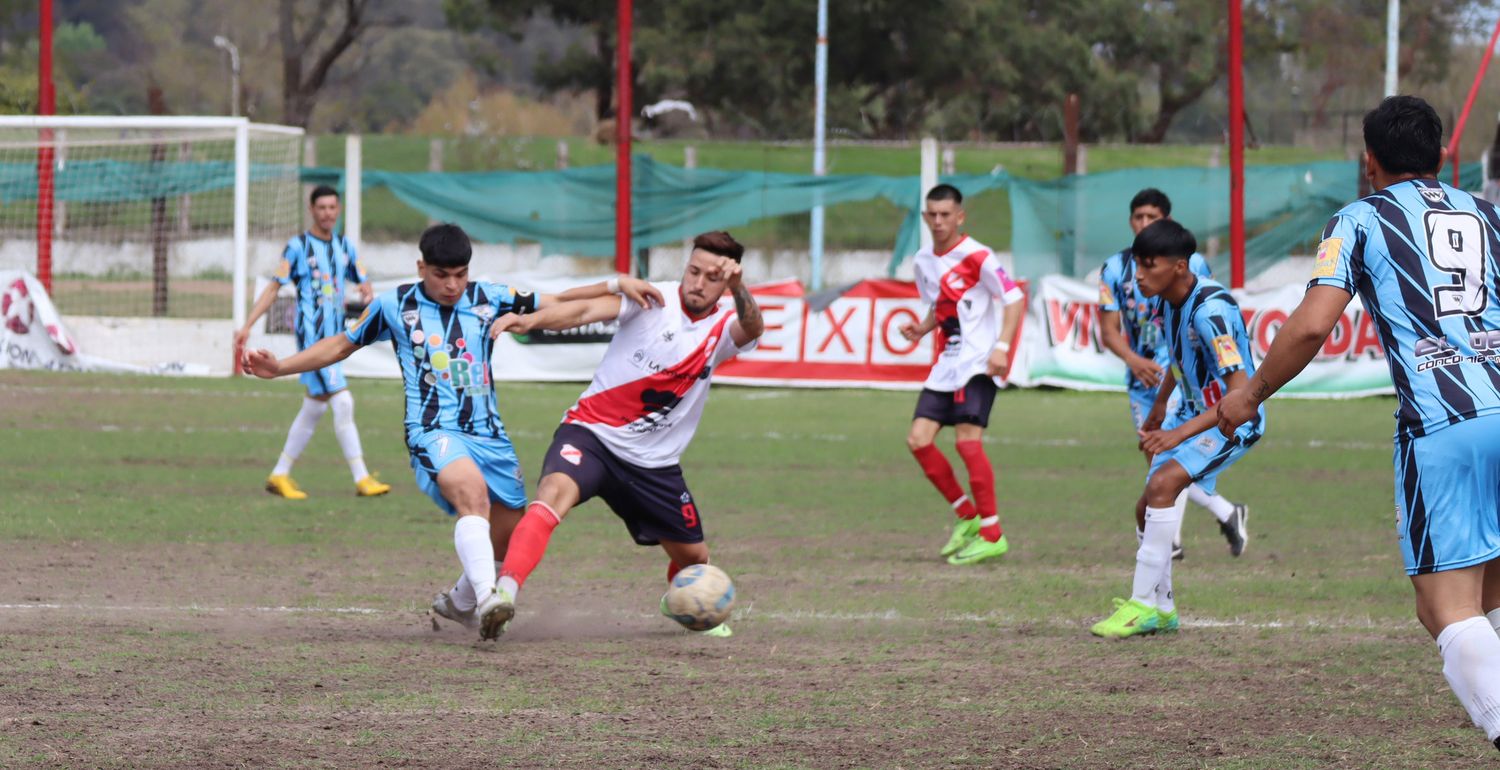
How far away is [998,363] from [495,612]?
4064 mm

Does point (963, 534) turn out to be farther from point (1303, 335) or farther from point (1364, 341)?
point (1364, 341)

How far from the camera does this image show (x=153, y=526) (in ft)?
32.9

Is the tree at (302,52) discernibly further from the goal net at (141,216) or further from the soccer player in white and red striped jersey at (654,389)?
the soccer player in white and red striped jersey at (654,389)

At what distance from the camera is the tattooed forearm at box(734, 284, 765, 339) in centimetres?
705

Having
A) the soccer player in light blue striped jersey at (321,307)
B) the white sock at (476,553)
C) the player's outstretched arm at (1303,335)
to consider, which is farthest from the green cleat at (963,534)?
the player's outstretched arm at (1303,335)

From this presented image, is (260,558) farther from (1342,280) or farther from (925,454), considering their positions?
(1342,280)

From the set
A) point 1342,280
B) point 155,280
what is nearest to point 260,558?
point 1342,280

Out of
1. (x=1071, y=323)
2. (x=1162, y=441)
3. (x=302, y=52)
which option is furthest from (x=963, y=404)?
(x=302, y=52)

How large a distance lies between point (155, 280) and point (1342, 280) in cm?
1883

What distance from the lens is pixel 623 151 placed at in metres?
22.8

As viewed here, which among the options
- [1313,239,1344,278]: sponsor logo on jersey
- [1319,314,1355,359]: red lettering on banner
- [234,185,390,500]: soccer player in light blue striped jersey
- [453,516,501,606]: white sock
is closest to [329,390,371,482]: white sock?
[234,185,390,500]: soccer player in light blue striped jersey

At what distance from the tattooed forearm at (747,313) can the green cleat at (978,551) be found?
2.69 m

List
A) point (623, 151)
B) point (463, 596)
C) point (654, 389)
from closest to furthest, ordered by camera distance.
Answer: point (463, 596) < point (654, 389) < point (623, 151)

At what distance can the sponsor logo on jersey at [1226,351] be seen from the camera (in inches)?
287
